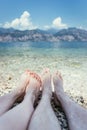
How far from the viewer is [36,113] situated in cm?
289

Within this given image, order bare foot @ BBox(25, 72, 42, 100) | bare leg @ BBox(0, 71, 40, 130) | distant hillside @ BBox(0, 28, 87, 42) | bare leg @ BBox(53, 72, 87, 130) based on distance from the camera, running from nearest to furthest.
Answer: bare leg @ BBox(0, 71, 40, 130) < bare leg @ BBox(53, 72, 87, 130) < bare foot @ BBox(25, 72, 42, 100) < distant hillside @ BBox(0, 28, 87, 42)

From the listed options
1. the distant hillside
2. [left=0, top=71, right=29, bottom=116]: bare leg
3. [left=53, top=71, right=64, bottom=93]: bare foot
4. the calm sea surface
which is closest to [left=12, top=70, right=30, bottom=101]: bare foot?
[left=0, top=71, right=29, bottom=116]: bare leg

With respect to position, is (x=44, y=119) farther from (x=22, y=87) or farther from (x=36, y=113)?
(x=22, y=87)

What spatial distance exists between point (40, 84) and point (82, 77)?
371cm

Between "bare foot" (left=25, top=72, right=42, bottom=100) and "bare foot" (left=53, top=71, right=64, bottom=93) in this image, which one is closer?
"bare foot" (left=25, top=72, right=42, bottom=100)

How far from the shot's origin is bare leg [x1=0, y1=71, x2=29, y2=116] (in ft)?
10.6

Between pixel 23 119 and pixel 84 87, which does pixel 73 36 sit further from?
pixel 23 119

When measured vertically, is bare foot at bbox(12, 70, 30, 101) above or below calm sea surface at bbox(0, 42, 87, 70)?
above

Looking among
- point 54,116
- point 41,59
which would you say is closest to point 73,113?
point 54,116

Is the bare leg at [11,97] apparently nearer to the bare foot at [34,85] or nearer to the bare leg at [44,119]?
the bare foot at [34,85]

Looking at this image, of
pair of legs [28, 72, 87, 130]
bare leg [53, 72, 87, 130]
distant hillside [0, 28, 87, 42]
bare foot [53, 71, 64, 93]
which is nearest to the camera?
pair of legs [28, 72, 87, 130]

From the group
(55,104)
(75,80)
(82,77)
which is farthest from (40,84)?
(82,77)

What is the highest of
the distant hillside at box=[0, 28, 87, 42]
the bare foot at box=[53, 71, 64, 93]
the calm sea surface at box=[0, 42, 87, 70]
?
the bare foot at box=[53, 71, 64, 93]

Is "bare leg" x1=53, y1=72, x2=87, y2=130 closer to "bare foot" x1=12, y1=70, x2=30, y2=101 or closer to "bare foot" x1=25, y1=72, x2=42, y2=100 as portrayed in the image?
"bare foot" x1=25, y1=72, x2=42, y2=100
